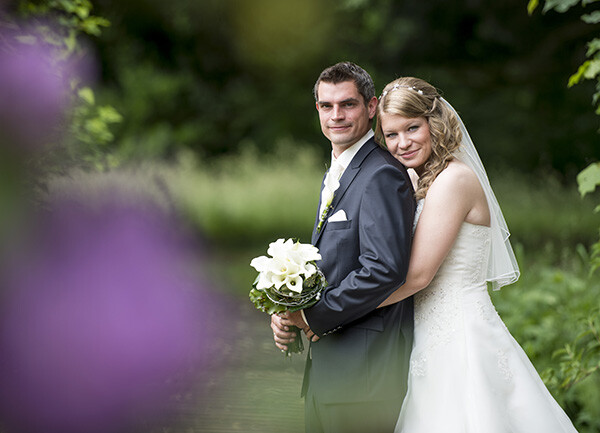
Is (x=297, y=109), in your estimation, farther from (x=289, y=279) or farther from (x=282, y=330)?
(x=289, y=279)

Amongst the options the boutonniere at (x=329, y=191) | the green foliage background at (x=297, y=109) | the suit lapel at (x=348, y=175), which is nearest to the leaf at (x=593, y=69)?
the suit lapel at (x=348, y=175)

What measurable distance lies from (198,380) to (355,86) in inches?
148

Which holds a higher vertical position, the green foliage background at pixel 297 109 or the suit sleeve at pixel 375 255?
the green foliage background at pixel 297 109

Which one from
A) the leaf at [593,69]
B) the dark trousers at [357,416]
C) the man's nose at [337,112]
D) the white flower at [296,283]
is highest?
the leaf at [593,69]

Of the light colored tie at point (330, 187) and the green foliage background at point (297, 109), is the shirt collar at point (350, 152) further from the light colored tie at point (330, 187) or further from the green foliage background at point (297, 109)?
the green foliage background at point (297, 109)

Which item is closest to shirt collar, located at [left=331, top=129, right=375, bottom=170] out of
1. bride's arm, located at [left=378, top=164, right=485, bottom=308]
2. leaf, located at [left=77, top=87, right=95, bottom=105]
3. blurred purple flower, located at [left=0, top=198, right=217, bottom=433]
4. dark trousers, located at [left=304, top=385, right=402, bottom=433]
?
bride's arm, located at [left=378, top=164, right=485, bottom=308]

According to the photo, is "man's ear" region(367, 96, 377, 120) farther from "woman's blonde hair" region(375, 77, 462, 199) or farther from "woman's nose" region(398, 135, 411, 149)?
"woman's nose" region(398, 135, 411, 149)

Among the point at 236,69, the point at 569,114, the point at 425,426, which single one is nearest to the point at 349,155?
the point at 425,426

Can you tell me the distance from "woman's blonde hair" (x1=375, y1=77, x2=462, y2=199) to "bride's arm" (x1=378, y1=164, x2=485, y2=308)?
10 cm

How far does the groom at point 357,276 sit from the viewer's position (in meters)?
2.54

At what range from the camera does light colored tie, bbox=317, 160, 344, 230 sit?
2.81 meters

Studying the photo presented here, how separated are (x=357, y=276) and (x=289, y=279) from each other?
9.6 inches

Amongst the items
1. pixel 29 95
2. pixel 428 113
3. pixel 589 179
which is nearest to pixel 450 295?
pixel 428 113

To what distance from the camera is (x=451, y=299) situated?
2.85m
